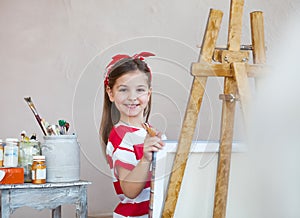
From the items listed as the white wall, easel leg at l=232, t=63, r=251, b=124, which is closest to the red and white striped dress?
easel leg at l=232, t=63, r=251, b=124

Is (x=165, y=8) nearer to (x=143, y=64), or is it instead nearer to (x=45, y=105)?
(x=45, y=105)

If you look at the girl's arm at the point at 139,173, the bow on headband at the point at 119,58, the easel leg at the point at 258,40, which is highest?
the easel leg at the point at 258,40

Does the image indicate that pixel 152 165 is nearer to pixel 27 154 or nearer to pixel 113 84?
pixel 113 84

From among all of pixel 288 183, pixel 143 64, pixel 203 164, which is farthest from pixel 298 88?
pixel 143 64

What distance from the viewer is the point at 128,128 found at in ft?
5.05

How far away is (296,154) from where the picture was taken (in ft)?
5.97

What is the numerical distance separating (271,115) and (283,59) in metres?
0.37

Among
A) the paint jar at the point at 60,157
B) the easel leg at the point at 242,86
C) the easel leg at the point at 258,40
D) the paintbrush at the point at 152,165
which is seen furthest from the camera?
the easel leg at the point at 258,40

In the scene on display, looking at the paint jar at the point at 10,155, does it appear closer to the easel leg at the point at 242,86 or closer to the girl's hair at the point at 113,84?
the girl's hair at the point at 113,84

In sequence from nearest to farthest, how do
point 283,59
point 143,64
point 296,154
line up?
point 143,64 < point 296,154 < point 283,59

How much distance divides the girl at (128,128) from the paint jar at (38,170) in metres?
0.21

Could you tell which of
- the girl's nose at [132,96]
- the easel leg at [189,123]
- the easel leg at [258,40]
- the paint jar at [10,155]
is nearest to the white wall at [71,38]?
the easel leg at [258,40]

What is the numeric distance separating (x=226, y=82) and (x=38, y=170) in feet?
2.37

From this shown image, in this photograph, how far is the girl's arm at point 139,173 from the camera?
1479 mm
